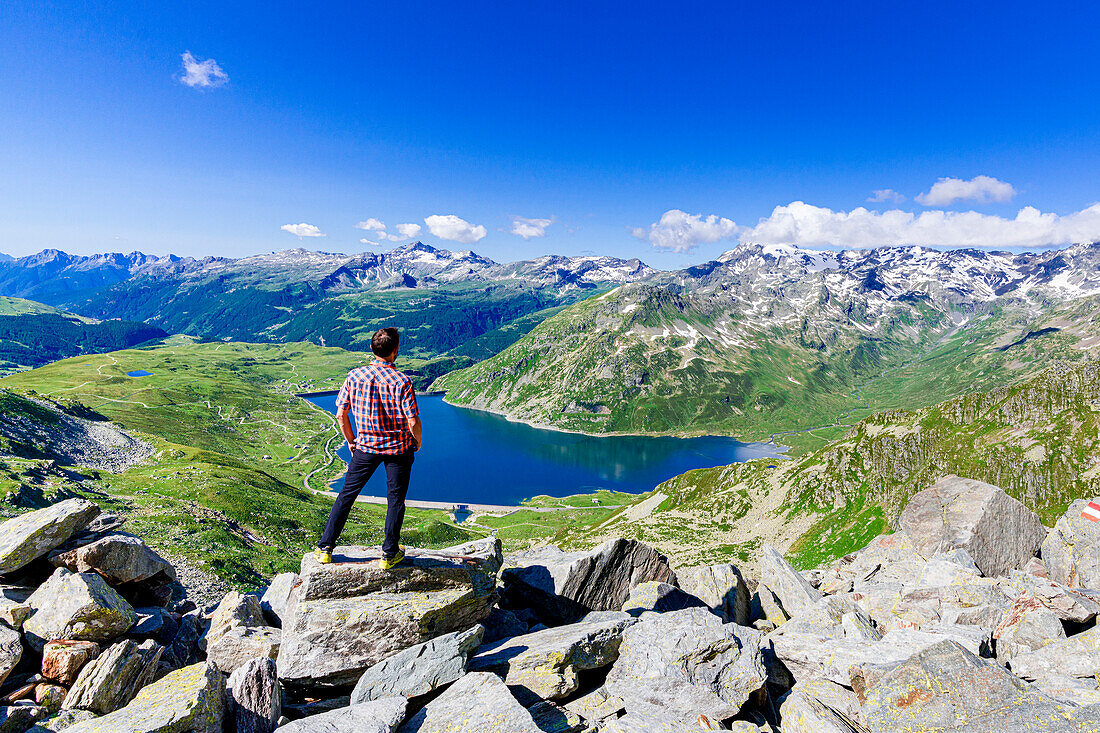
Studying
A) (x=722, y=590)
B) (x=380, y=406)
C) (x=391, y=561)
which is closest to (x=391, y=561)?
(x=391, y=561)

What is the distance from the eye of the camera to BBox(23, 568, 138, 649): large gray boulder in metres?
12.3

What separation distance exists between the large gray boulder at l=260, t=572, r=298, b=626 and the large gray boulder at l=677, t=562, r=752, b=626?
1741 centimetres

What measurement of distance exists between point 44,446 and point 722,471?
16993 cm

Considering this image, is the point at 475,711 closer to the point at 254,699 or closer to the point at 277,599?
the point at 254,699

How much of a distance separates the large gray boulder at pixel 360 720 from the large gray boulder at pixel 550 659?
3.07 meters

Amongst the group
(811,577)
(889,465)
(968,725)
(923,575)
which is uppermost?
(968,725)

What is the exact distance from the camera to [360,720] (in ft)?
34.1

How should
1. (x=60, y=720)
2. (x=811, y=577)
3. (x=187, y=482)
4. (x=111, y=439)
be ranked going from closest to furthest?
(x=60, y=720), (x=811, y=577), (x=187, y=482), (x=111, y=439)

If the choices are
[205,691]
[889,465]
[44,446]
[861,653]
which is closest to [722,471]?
[889,465]

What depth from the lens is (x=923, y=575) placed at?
2253cm

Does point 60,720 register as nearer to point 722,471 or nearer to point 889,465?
point 889,465

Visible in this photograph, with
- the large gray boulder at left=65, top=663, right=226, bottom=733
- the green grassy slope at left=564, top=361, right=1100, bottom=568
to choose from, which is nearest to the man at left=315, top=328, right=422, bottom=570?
the large gray boulder at left=65, top=663, right=226, bottom=733

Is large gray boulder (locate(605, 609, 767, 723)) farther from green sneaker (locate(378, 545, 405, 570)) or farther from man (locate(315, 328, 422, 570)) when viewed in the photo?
man (locate(315, 328, 422, 570))

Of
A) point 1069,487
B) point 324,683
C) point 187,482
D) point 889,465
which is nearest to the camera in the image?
point 324,683
